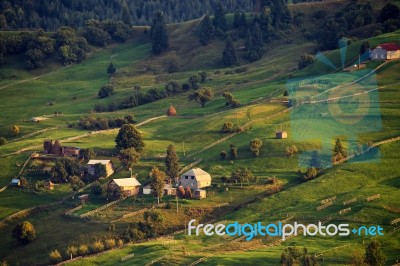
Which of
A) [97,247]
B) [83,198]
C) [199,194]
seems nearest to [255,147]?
[199,194]

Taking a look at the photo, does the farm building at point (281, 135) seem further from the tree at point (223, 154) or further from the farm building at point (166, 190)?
the farm building at point (166, 190)

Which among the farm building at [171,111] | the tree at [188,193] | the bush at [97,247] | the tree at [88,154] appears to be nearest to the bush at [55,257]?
the bush at [97,247]

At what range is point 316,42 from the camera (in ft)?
631

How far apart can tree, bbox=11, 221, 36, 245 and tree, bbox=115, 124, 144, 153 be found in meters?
23.5

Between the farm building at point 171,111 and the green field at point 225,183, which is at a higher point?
the farm building at point 171,111

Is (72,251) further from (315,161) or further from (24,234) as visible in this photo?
(315,161)

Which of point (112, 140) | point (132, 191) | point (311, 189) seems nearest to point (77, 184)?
point (132, 191)

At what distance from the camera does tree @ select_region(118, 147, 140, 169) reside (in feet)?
413

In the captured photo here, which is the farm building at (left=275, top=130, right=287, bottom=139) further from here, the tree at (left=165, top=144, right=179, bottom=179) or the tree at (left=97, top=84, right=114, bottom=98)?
the tree at (left=97, top=84, right=114, bottom=98)

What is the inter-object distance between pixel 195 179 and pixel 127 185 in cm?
866

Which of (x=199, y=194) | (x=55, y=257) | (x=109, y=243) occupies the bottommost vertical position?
(x=55, y=257)

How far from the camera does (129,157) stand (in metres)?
126

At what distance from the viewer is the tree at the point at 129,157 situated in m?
126

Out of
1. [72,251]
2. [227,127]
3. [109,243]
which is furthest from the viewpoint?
[227,127]
